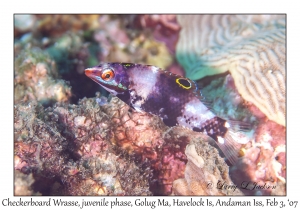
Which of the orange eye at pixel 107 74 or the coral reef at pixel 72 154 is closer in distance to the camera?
the coral reef at pixel 72 154

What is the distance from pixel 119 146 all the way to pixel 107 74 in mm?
1029

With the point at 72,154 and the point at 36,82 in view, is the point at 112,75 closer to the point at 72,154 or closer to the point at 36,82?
the point at 72,154

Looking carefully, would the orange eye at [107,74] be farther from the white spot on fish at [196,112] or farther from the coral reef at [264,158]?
the coral reef at [264,158]

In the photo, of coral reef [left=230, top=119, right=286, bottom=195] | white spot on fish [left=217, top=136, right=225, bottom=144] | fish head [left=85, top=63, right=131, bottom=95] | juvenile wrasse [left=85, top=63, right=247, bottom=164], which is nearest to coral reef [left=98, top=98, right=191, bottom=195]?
juvenile wrasse [left=85, top=63, right=247, bottom=164]

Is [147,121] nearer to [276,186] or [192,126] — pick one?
[192,126]

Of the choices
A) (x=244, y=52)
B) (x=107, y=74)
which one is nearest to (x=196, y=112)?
(x=107, y=74)

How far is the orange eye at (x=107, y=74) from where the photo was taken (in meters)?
3.72

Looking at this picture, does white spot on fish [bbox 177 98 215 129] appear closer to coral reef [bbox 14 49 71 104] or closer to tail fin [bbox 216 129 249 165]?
tail fin [bbox 216 129 249 165]

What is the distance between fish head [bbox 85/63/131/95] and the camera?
12.2ft

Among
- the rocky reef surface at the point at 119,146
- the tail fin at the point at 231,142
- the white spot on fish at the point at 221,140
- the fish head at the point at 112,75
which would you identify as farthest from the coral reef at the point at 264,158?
the fish head at the point at 112,75

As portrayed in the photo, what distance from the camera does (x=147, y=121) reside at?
3.81 m

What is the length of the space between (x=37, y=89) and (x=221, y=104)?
129 inches

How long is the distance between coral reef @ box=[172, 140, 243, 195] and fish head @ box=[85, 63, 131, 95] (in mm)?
1235

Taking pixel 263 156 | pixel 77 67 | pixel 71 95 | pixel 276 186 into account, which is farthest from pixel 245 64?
pixel 77 67
